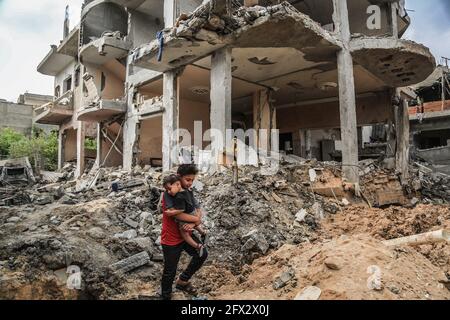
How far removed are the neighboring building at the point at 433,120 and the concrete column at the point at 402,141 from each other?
5.12m

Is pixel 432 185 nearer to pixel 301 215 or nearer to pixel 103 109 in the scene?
pixel 301 215

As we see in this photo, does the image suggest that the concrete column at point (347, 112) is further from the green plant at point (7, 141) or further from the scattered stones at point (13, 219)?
the green plant at point (7, 141)

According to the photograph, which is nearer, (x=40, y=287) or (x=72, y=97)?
(x=40, y=287)

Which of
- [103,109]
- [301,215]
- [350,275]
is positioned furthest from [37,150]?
[350,275]

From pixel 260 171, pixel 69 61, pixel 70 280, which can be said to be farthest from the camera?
pixel 69 61

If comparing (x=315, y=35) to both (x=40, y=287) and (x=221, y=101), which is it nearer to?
(x=221, y=101)

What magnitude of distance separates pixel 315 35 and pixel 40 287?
818 cm

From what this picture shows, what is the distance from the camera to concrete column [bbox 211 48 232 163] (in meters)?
9.27

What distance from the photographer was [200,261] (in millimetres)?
4164

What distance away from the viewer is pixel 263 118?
47.5 feet

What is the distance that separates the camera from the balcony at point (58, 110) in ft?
62.8

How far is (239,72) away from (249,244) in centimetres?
779
